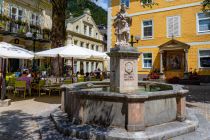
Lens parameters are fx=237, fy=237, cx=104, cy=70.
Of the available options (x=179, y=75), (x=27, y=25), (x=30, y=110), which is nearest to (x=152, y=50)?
(x=179, y=75)

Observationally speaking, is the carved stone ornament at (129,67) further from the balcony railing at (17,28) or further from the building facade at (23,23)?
the balcony railing at (17,28)

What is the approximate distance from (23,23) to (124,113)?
22.0 metres

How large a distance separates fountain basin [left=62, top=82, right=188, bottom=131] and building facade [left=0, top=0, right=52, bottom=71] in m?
16.7

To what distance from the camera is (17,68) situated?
2514cm

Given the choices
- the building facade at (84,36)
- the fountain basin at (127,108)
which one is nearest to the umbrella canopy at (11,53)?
the fountain basin at (127,108)

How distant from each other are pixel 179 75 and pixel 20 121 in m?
18.3

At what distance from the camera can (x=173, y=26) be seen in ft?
76.5

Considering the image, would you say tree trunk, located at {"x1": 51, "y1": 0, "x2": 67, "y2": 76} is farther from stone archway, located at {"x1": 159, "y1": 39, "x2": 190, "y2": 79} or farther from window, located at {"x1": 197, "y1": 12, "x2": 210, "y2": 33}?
window, located at {"x1": 197, "y1": 12, "x2": 210, "y2": 33}

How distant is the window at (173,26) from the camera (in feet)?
75.6

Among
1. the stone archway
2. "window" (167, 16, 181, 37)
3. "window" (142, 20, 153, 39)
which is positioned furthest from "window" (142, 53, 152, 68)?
"window" (167, 16, 181, 37)

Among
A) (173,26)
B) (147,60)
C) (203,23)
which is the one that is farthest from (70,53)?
(203,23)

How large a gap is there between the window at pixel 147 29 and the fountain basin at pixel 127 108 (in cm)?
1944

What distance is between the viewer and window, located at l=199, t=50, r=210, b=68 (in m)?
21.3

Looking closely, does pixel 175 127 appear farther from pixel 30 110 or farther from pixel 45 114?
pixel 30 110
